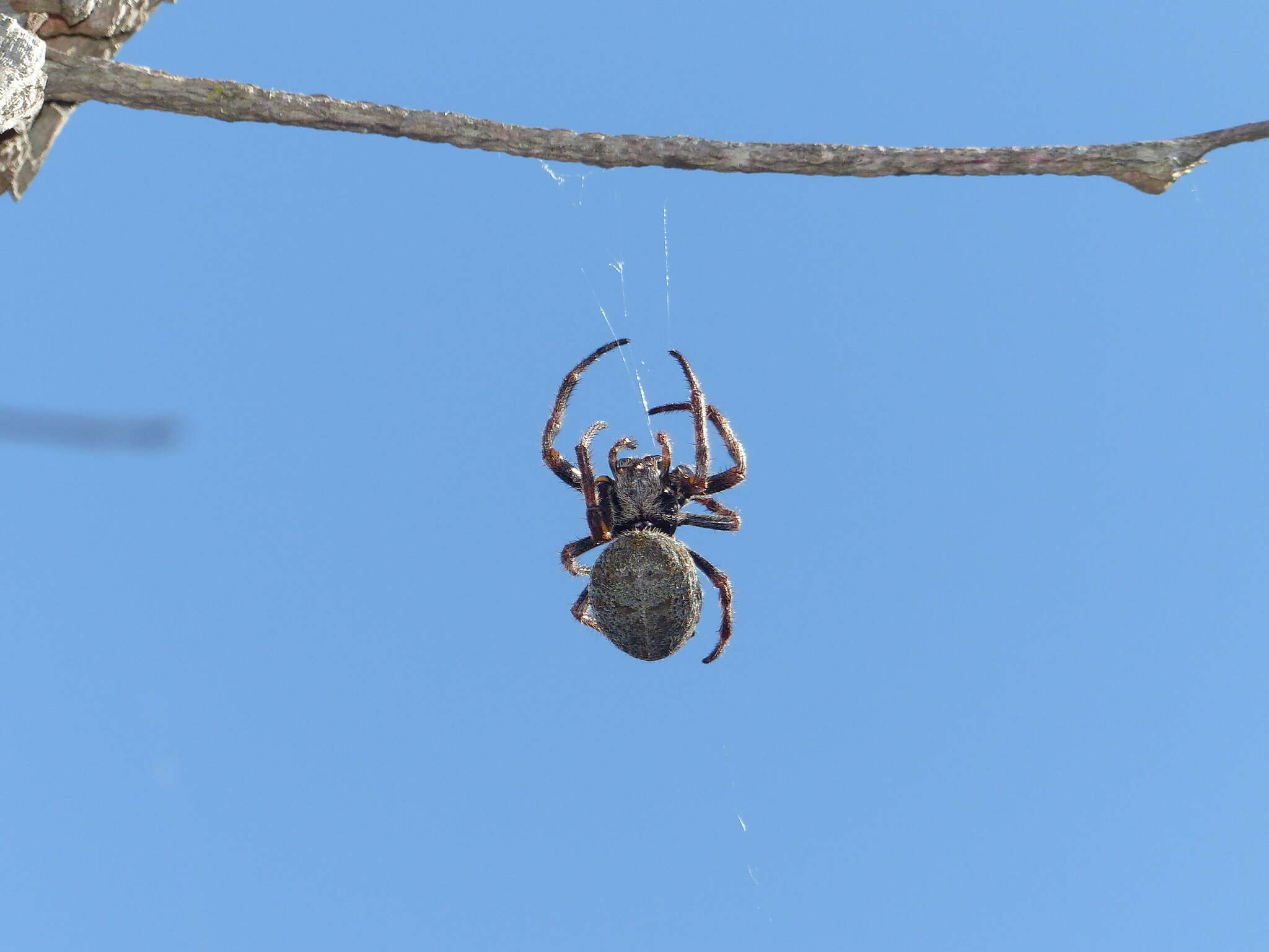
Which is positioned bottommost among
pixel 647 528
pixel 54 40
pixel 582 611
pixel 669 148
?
pixel 582 611

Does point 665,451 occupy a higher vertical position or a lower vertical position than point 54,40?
lower

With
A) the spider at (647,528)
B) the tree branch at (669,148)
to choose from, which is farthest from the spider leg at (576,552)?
the tree branch at (669,148)

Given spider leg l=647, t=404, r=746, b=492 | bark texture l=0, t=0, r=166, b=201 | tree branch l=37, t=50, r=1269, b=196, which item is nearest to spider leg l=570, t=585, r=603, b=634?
spider leg l=647, t=404, r=746, b=492

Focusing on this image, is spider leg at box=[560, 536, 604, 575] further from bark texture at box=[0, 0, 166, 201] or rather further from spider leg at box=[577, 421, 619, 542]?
bark texture at box=[0, 0, 166, 201]

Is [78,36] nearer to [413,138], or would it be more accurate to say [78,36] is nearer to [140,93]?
[140,93]

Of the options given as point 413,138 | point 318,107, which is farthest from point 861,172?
point 318,107

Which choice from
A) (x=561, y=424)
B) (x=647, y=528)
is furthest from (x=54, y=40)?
(x=647, y=528)

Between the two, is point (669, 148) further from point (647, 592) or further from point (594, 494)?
point (647, 592)

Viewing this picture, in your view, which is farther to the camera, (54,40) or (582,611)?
(582,611)
